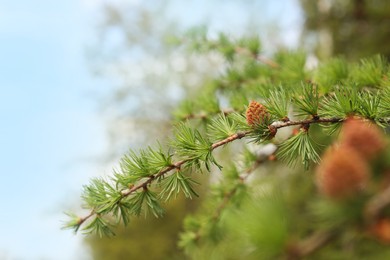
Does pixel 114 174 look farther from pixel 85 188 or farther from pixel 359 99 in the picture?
pixel 359 99

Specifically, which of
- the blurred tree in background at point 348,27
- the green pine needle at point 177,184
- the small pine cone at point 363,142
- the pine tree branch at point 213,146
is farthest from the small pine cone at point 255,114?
the blurred tree in background at point 348,27

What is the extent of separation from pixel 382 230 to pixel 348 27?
3.31 meters

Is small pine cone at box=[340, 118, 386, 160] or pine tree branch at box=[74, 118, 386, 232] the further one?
pine tree branch at box=[74, 118, 386, 232]

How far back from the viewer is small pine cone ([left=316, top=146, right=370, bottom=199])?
23cm

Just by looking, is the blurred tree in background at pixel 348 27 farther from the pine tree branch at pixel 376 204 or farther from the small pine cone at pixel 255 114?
the pine tree branch at pixel 376 204

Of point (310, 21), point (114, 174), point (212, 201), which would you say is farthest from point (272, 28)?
point (114, 174)

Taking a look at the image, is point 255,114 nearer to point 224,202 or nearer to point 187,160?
point 187,160

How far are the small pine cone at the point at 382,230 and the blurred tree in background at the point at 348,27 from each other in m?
2.29

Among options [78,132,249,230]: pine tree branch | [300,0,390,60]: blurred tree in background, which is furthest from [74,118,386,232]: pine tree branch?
[300,0,390,60]: blurred tree in background

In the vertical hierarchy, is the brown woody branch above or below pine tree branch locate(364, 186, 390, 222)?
above

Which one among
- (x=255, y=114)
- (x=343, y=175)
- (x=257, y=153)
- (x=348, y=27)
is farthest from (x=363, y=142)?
(x=348, y=27)

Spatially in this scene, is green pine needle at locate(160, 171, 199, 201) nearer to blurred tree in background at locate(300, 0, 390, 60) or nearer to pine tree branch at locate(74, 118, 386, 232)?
pine tree branch at locate(74, 118, 386, 232)

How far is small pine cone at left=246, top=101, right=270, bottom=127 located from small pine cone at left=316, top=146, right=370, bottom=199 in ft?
1.06

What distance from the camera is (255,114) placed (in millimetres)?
564
